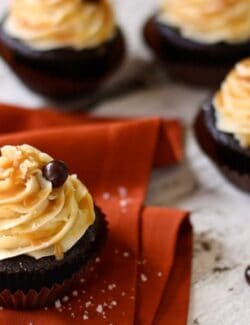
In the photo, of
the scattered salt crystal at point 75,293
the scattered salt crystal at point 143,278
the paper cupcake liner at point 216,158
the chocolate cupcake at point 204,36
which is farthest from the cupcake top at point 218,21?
the scattered salt crystal at point 75,293

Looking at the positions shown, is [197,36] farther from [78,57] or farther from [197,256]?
[197,256]

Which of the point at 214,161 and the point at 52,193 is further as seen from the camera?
the point at 214,161

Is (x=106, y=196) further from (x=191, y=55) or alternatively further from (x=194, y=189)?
(x=191, y=55)

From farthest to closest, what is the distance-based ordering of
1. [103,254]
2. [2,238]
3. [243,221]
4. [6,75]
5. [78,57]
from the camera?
1. [6,75]
2. [78,57]
3. [243,221]
4. [103,254]
5. [2,238]

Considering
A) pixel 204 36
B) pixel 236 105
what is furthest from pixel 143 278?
pixel 204 36

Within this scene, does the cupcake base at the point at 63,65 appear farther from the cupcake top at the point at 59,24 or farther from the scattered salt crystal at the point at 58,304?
the scattered salt crystal at the point at 58,304

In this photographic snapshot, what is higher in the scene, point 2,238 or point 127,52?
point 2,238

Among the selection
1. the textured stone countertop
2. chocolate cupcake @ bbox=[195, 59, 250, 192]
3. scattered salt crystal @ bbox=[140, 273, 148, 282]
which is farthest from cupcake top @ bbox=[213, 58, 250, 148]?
scattered salt crystal @ bbox=[140, 273, 148, 282]

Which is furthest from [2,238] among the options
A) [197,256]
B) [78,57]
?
[78,57]
